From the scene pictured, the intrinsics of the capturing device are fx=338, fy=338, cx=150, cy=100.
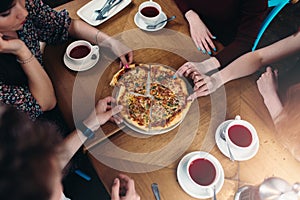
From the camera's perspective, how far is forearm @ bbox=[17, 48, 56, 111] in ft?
4.43

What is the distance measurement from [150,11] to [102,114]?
1.82 ft

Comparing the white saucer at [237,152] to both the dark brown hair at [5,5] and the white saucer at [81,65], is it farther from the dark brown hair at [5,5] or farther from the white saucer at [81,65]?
the dark brown hair at [5,5]

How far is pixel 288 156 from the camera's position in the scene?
1.25 metres

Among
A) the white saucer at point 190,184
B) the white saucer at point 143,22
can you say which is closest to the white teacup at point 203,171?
the white saucer at point 190,184

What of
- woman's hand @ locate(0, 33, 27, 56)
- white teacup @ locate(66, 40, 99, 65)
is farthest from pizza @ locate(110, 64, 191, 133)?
woman's hand @ locate(0, 33, 27, 56)

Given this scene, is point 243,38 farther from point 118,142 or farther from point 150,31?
point 118,142

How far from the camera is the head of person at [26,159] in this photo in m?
0.71

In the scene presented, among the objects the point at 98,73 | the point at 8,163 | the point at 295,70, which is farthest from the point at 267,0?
the point at 8,163

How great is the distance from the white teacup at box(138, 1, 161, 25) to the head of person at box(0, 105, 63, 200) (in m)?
0.82

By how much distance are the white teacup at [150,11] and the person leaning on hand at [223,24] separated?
0.13 meters

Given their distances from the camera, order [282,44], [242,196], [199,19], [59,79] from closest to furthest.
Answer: [242,196] → [59,79] → [282,44] → [199,19]

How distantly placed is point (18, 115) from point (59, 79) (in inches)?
21.2

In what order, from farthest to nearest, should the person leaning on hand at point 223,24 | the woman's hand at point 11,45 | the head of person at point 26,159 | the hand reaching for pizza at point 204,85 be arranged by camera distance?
1. the person leaning on hand at point 223,24
2. the hand reaching for pizza at point 204,85
3. the woman's hand at point 11,45
4. the head of person at point 26,159

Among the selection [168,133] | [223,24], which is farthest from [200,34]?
[168,133]
